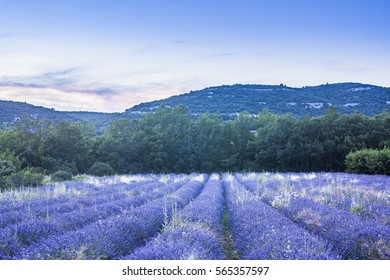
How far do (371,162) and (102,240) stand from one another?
862 inches

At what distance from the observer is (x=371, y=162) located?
2348 centimetres

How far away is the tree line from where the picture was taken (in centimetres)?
3228

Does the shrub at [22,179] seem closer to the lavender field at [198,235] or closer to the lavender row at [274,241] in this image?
the lavender field at [198,235]

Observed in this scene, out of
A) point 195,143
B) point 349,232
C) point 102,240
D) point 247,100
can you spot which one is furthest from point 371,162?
point 247,100

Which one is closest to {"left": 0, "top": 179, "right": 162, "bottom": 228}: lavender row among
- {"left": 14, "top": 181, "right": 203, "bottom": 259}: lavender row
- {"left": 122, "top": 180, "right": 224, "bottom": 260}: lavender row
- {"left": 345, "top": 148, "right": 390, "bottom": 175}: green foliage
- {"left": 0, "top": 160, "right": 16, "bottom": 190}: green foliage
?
{"left": 14, "top": 181, "right": 203, "bottom": 259}: lavender row

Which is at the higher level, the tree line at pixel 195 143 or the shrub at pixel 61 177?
the tree line at pixel 195 143

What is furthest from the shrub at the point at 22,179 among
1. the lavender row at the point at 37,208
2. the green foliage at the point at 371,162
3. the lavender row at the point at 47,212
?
the green foliage at the point at 371,162

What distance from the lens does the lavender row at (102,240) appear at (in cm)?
418

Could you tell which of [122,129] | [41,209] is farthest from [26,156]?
[41,209]

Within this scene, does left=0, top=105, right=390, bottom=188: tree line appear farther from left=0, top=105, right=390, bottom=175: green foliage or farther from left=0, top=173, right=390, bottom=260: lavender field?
Answer: left=0, top=173, right=390, bottom=260: lavender field

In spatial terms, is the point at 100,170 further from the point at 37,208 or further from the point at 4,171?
the point at 37,208
